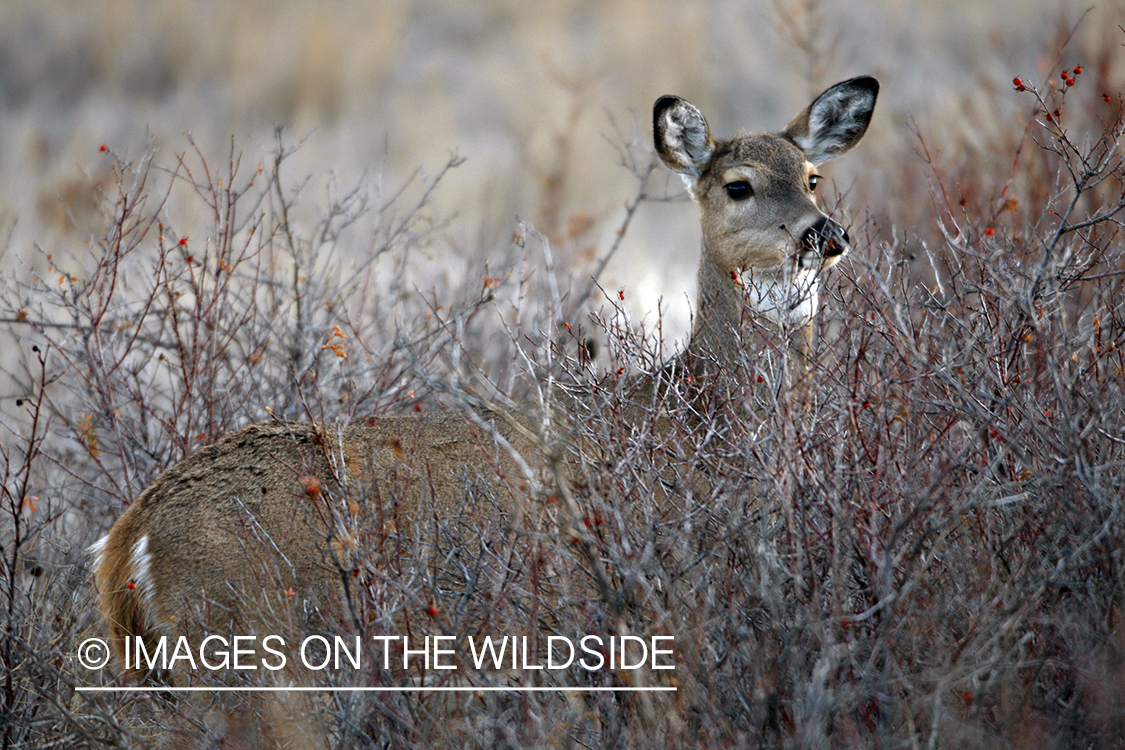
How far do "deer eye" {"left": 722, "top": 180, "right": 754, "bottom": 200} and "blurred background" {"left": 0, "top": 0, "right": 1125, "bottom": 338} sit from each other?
6.52 metres

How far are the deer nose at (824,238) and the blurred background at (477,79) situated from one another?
23.5ft

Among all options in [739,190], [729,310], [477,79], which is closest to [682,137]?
[739,190]

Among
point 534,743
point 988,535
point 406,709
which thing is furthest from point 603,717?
point 988,535

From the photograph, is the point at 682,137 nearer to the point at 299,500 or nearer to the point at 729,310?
the point at 729,310

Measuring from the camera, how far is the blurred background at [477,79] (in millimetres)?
15148

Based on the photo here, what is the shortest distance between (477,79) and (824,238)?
17.0 m

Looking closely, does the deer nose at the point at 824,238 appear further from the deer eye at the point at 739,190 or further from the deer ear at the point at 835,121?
the deer ear at the point at 835,121

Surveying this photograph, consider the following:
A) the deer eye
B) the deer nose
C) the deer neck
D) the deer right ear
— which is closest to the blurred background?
the deer right ear

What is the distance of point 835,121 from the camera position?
6.42m

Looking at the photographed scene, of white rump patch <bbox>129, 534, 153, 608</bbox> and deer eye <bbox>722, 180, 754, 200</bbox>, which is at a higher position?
deer eye <bbox>722, 180, 754, 200</bbox>

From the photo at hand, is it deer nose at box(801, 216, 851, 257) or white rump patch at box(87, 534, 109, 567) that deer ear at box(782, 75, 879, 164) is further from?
white rump patch at box(87, 534, 109, 567)

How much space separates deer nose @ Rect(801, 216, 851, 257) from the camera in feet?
16.1

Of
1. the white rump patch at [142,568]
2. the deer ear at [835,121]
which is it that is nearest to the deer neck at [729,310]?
the deer ear at [835,121]

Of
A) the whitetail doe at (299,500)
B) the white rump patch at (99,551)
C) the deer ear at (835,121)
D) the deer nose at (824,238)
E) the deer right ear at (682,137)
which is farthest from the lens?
the deer ear at (835,121)
